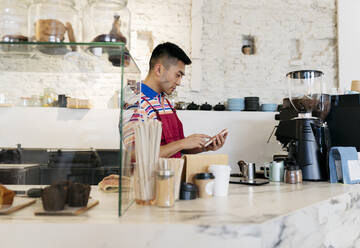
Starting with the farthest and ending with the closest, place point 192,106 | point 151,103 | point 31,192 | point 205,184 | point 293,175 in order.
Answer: point 192,106, point 151,103, point 293,175, point 205,184, point 31,192

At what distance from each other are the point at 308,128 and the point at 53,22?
1.53 metres

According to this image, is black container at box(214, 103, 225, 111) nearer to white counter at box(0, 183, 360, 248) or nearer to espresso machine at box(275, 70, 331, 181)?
espresso machine at box(275, 70, 331, 181)

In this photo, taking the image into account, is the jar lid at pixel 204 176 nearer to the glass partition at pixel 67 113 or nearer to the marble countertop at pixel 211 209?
the marble countertop at pixel 211 209

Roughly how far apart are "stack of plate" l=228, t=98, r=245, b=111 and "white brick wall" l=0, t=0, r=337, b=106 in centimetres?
29

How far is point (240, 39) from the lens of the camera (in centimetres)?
439

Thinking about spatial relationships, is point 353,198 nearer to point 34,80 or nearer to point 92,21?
point 92,21

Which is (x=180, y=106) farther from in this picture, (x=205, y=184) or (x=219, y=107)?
(x=205, y=184)

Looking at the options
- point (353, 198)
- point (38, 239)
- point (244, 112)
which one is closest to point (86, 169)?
point (38, 239)

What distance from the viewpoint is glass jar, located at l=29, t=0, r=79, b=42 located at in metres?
1.02

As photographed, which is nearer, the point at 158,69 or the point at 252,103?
the point at 158,69

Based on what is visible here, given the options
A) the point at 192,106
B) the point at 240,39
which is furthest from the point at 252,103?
the point at 240,39

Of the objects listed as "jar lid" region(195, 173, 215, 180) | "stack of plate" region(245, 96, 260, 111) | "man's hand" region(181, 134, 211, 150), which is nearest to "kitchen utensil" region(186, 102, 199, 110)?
"stack of plate" region(245, 96, 260, 111)

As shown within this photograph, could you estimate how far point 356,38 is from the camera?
14.5 feet

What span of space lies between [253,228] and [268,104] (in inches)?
131
